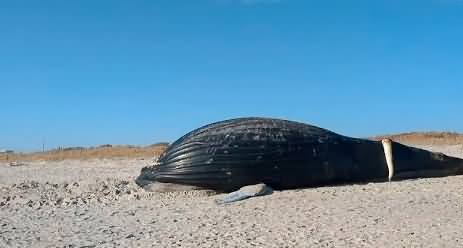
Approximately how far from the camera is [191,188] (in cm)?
1377

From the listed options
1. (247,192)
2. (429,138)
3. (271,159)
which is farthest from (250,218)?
(429,138)

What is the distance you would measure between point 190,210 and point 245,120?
129 inches

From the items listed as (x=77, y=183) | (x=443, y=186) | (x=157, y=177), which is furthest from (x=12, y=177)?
(x=443, y=186)

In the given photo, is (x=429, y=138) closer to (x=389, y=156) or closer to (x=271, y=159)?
(x=389, y=156)

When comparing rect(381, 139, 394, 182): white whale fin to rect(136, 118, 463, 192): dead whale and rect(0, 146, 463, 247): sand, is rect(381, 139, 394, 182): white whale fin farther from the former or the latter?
rect(0, 146, 463, 247): sand

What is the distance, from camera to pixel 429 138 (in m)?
31.9

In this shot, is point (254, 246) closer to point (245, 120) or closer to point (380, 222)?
point (380, 222)

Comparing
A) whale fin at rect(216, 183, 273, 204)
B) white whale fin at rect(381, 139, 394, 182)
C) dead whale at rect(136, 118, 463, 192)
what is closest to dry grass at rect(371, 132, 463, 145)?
white whale fin at rect(381, 139, 394, 182)

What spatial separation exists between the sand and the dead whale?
48cm

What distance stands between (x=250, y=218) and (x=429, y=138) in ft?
75.8

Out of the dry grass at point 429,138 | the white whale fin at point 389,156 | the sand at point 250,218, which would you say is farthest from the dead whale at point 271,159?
the dry grass at point 429,138

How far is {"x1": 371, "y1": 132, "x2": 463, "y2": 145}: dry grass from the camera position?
1153 inches

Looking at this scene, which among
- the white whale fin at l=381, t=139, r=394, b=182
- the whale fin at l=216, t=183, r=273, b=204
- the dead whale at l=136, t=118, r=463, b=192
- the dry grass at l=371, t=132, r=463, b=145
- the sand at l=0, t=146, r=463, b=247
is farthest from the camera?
the dry grass at l=371, t=132, r=463, b=145

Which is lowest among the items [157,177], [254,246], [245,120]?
[254,246]
